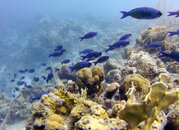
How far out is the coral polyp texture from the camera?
5.16ft

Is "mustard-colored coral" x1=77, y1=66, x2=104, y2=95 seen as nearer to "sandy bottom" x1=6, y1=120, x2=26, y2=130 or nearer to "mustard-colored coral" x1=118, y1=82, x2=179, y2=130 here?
"mustard-colored coral" x1=118, y1=82, x2=179, y2=130

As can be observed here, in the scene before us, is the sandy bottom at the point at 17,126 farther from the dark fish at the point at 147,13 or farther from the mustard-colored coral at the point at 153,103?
the mustard-colored coral at the point at 153,103

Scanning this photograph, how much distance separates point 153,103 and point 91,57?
4811mm

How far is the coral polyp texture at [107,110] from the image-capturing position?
5.16 feet

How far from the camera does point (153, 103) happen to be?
1568 mm

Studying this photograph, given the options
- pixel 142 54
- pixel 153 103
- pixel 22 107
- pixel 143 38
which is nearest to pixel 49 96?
pixel 153 103

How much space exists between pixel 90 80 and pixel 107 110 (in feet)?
4.05

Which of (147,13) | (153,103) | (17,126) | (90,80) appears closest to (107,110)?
(90,80)

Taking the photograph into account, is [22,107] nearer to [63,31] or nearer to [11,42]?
[63,31]

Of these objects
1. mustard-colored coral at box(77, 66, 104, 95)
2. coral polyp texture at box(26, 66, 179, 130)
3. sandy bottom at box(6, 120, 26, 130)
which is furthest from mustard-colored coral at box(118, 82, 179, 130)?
sandy bottom at box(6, 120, 26, 130)

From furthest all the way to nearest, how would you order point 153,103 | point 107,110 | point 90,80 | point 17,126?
1. point 17,126
2. point 90,80
3. point 107,110
4. point 153,103

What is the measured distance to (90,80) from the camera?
3998 millimetres

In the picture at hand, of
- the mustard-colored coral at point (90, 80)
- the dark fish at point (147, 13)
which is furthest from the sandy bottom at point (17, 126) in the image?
the dark fish at point (147, 13)

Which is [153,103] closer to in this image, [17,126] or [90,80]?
[90,80]
